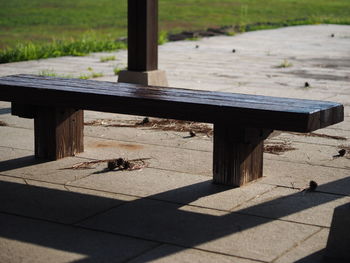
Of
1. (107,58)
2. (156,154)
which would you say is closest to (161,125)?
(156,154)

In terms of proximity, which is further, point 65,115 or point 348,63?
point 348,63

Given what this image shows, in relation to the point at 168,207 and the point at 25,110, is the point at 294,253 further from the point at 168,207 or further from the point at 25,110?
the point at 25,110

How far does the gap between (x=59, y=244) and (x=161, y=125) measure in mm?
3689

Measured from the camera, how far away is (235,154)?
18.3 ft

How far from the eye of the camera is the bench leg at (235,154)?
5.47 metres

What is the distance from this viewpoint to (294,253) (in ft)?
14.1

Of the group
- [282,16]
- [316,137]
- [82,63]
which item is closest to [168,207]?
[316,137]

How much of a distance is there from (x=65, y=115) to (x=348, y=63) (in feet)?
28.7

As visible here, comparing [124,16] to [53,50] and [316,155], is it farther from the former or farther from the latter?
[316,155]

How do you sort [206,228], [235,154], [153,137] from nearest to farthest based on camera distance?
[206,228] → [235,154] → [153,137]

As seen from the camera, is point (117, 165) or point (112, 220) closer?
point (112, 220)

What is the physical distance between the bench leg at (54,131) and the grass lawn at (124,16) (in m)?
15.5

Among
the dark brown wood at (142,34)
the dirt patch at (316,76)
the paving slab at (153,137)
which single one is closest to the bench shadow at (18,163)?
the paving slab at (153,137)

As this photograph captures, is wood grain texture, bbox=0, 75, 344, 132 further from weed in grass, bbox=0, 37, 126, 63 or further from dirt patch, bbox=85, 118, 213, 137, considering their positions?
weed in grass, bbox=0, 37, 126, 63
